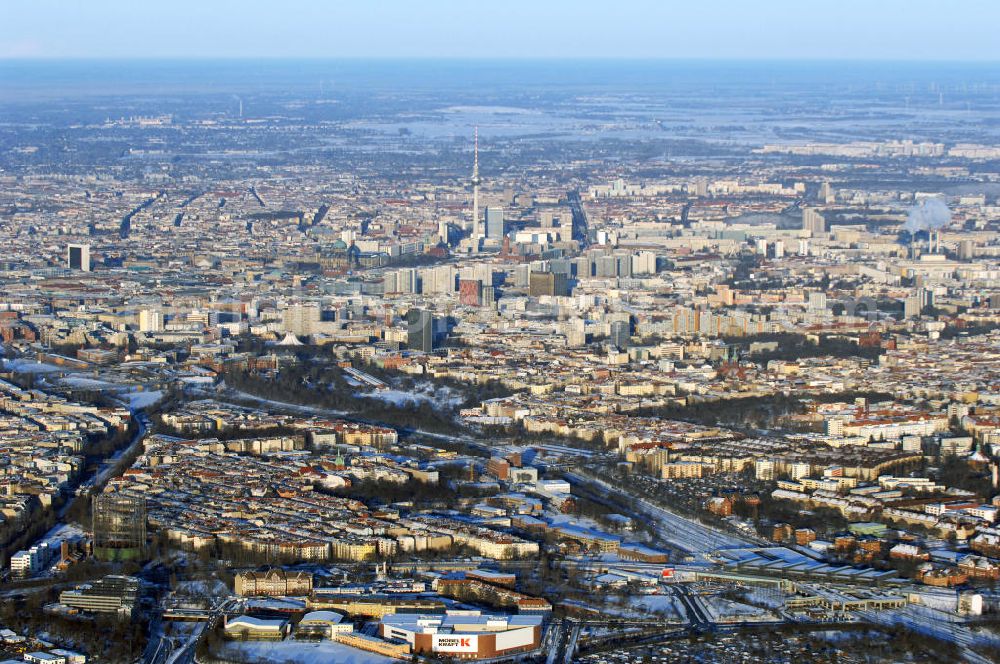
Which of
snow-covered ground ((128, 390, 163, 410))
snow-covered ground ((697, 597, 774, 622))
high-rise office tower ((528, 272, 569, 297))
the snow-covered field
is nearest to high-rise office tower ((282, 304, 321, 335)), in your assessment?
high-rise office tower ((528, 272, 569, 297))

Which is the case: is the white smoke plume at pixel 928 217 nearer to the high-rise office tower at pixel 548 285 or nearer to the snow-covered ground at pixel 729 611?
the high-rise office tower at pixel 548 285

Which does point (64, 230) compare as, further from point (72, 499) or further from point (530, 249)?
point (72, 499)

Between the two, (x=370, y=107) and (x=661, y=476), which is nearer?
(x=661, y=476)

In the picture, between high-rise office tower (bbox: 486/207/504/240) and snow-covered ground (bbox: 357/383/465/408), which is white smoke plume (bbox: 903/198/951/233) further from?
snow-covered ground (bbox: 357/383/465/408)

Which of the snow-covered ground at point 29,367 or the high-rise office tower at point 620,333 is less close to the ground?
the high-rise office tower at point 620,333

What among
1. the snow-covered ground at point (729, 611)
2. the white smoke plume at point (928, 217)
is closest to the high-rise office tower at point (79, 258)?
the white smoke plume at point (928, 217)

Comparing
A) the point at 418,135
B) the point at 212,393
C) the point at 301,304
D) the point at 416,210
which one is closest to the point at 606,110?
the point at 418,135

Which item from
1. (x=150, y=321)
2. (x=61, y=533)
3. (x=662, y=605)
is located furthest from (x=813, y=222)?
(x=662, y=605)

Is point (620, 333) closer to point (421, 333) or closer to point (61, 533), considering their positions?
point (421, 333)
